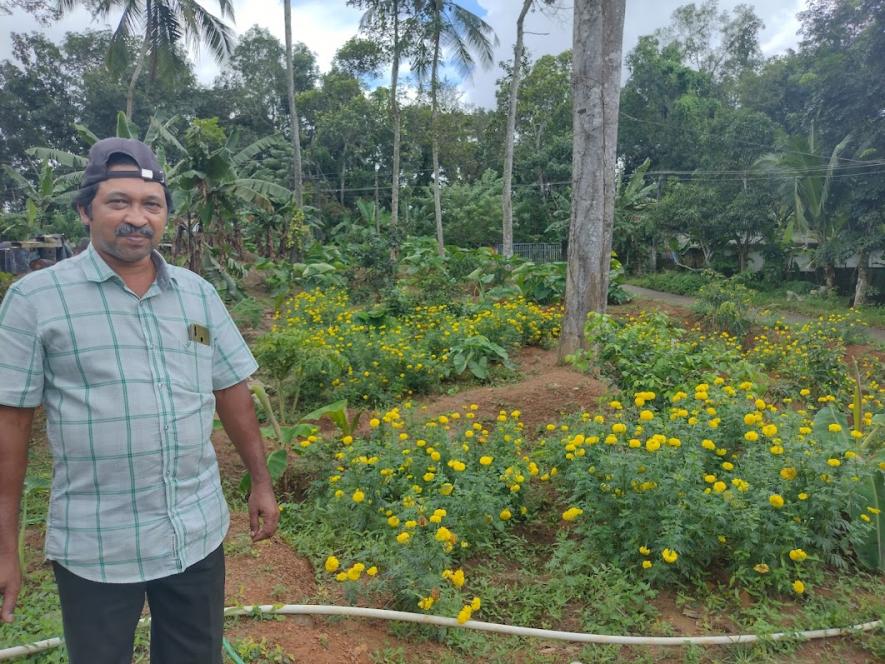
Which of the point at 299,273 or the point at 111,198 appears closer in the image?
the point at 111,198

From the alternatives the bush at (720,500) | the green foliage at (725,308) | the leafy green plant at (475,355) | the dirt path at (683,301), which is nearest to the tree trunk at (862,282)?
the dirt path at (683,301)

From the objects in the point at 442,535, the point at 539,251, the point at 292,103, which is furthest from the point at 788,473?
the point at 539,251

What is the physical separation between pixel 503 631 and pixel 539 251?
957 inches

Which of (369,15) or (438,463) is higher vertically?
(369,15)

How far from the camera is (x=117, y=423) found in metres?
1.56

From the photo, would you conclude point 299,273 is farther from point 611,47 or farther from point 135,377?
point 135,377

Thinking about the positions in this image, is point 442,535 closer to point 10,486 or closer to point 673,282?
point 10,486

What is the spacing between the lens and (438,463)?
344 centimetres

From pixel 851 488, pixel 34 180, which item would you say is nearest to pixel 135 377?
pixel 851 488

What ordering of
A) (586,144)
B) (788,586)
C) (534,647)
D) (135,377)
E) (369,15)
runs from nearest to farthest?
(135,377) < (534,647) < (788,586) < (586,144) < (369,15)

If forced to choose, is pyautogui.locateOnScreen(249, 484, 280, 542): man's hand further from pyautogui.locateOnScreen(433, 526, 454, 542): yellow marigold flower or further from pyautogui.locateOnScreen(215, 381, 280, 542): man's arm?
pyautogui.locateOnScreen(433, 526, 454, 542): yellow marigold flower

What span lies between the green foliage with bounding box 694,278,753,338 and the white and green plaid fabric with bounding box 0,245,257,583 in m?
9.72

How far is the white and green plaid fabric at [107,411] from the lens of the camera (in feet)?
5.00

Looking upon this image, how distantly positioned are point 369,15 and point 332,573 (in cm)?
1789
